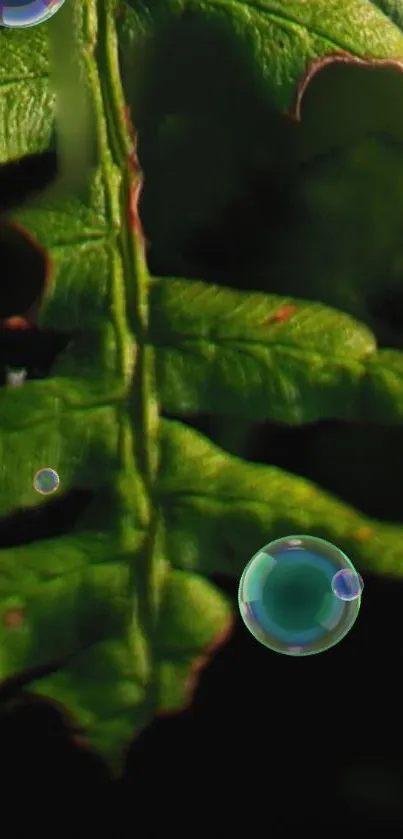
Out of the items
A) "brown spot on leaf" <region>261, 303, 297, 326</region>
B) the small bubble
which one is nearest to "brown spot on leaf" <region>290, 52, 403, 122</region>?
"brown spot on leaf" <region>261, 303, 297, 326</region>

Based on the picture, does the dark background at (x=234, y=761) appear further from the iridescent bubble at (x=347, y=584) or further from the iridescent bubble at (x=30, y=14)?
the iridescent bubble at (x=30, y=14)

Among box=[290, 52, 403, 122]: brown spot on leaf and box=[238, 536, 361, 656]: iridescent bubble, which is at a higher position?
box=[290, 52, 403, 122]: brown spot on leaf

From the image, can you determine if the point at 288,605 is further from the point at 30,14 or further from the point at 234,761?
the point at 30,14

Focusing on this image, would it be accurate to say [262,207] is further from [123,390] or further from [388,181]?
[123,390]

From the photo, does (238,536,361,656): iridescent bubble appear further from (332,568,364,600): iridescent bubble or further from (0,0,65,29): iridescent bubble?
(0,0,65,29): iridescent bubble

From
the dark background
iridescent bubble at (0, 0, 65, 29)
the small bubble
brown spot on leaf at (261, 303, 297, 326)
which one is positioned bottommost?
the dark background

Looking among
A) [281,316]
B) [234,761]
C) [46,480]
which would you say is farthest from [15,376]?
[234,761]
